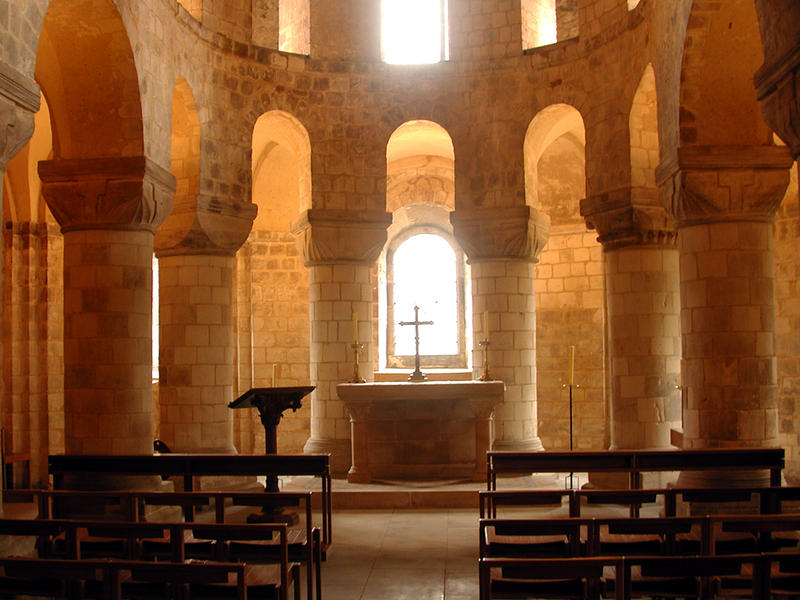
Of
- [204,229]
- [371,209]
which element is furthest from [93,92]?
[371,209]

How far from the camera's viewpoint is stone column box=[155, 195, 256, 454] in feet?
36.4

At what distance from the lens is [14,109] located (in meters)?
6.11

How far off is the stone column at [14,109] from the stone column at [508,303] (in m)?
7.03

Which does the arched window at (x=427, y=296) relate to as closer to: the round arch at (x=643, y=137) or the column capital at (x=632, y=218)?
the column capital at (x=632, y=218)

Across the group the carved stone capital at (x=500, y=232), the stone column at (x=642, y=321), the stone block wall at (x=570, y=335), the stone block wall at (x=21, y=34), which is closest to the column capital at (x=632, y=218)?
the stone column at (x=642, y=321)

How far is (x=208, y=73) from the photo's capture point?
36.9ft

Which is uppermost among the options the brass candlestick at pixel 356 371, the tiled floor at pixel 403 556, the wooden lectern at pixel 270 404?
the brass candlestick at pixel 356 371

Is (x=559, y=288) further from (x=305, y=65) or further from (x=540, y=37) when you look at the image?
(x=305, y=65)

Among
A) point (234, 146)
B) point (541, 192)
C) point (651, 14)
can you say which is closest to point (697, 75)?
point (651, 14)

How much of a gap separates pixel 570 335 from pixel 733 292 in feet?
23.4

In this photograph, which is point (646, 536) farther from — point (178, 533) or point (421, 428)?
A: point (421, 428)

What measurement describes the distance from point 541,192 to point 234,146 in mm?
6527

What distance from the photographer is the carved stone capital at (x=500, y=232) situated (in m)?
12.0

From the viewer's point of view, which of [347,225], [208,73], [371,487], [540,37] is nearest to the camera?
[371,487]
